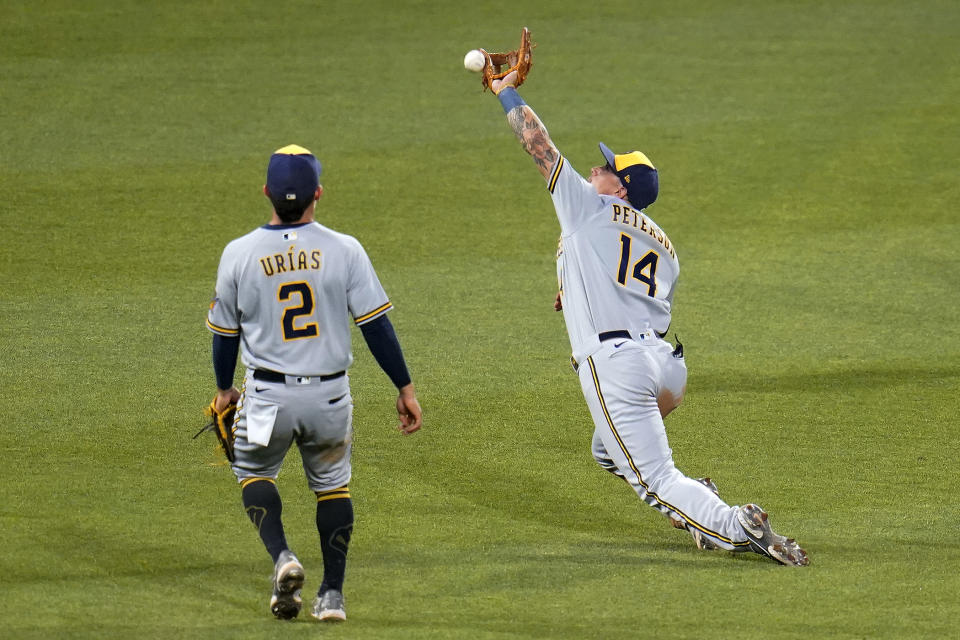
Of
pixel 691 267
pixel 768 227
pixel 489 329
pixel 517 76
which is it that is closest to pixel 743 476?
Answer: pixel 517 76

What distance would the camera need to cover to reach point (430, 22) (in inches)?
580

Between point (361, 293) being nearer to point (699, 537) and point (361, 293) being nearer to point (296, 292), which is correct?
point (296, 292)

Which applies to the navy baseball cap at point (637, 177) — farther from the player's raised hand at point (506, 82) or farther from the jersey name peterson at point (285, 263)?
the jersey name peterson at point (285, 263)

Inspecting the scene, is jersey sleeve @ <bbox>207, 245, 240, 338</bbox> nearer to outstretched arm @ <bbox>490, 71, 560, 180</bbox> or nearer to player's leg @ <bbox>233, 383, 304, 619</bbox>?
player's leg @ <bbox>233, 383, 304, 619</bbox>

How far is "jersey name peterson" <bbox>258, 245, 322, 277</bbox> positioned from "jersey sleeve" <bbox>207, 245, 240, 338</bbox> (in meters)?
0.11

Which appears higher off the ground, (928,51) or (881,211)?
(928,51)

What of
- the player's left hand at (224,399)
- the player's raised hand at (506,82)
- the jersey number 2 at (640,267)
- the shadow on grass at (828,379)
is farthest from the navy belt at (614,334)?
the shadow on grass at (828,379)

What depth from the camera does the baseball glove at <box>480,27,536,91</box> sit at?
18.4 ft

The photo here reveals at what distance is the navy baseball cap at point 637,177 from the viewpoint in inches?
213

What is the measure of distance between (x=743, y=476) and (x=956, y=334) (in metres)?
3.09

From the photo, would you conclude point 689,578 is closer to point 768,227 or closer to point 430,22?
point 768,227

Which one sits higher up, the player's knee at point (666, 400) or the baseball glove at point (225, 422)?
the player's knee at point (666, 400)

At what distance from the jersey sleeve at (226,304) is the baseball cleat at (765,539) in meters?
1.97

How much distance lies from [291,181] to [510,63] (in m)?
1.71
